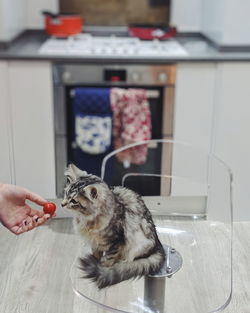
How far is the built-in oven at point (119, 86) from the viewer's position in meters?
2.75

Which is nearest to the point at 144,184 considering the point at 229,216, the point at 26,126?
the point at 26,126

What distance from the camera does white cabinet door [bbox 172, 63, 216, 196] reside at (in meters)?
2.75

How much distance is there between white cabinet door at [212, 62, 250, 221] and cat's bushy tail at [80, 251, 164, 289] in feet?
5.23

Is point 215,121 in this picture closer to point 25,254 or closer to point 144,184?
point 144,184

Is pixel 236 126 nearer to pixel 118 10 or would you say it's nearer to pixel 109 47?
pixel 109 47

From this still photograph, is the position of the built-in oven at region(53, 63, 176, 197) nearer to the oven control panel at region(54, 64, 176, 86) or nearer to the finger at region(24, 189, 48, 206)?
the oven control panel at region(54, 64, 176, 86)

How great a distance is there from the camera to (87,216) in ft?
4.00

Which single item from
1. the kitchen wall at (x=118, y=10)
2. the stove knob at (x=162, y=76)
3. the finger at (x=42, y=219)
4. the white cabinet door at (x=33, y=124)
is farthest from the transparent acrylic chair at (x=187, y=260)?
the kitchen wall at (x=118, y=10)

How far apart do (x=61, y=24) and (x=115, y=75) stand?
613 mm

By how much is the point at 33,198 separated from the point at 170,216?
568 mm

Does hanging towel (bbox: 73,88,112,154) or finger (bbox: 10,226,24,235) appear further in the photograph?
hanging towel (bbox: 73,88,112,154)

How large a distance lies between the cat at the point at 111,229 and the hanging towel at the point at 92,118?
A: 1.44 metres

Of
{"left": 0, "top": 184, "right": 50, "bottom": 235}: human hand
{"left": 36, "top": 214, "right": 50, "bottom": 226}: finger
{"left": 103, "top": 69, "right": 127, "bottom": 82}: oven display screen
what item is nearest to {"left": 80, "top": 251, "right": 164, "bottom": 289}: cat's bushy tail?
{"left": 36, "top": 214, "right": 50, "bottom": 226}: finger

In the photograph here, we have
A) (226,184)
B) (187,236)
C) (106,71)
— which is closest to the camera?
(187,236)
